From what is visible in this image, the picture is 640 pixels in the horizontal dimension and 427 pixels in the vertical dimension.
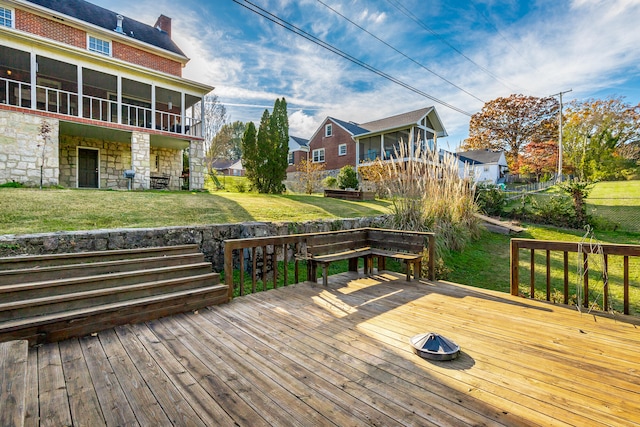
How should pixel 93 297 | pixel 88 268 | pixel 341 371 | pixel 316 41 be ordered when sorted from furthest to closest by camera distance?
pixel 316 41, pixel 88 268, pixel 93 297, pixel 341 371

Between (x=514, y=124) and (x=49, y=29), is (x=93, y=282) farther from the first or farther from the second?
(x=514, y=124)

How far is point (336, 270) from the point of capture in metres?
5.58

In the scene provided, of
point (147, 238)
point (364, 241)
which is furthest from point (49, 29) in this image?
point (364, 241)

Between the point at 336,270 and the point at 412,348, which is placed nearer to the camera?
the point at 412,348

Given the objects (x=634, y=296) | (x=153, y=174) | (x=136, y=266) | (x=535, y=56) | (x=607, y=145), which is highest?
(x=535, y=56)

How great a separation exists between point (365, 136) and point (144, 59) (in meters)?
13.1

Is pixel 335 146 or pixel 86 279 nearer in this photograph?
pixel 86 279

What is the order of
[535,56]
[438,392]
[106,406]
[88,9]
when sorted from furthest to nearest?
[88,9], [535,56], [438,392], [106,406]

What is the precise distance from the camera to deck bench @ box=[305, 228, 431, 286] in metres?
4.16

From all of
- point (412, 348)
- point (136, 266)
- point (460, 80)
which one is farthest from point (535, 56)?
point (136, 266)

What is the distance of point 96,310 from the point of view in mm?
2559

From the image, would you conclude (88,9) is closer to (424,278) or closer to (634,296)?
(424,278)

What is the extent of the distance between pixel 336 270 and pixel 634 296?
179 inches

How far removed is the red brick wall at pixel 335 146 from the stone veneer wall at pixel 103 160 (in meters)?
13.4
